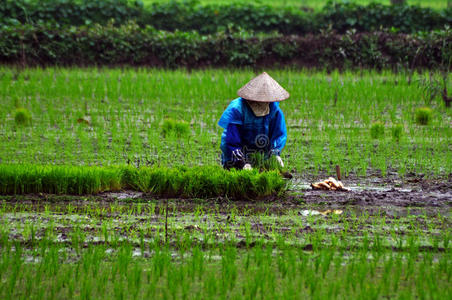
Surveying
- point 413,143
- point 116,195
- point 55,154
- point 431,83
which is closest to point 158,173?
point 116,195

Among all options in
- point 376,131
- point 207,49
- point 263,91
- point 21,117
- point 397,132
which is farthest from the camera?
point 207,49

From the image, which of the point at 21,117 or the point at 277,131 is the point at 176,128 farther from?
the point at 277,131

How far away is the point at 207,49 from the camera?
39.5ft

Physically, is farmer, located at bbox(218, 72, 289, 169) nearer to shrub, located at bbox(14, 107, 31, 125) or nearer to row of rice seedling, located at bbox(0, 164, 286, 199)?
row of rice seedling, located at bbox(0, 164, 286, 199)

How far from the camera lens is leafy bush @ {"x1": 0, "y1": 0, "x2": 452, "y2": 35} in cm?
1360

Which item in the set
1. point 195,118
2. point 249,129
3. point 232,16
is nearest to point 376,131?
point 195,118

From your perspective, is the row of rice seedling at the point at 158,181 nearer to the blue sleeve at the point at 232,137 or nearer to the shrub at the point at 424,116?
the blue sleeve at the point at 232,137

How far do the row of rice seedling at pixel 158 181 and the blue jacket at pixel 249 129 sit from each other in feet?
0.97

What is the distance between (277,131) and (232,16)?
9.02 m

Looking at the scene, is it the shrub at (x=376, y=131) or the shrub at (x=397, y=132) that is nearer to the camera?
the shrub at (x=397, y=132)

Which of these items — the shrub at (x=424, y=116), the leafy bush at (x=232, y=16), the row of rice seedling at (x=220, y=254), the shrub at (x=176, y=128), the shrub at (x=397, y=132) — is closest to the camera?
the row of rice seedling at (x=220, y=254)

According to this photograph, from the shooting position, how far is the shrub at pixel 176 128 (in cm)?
768

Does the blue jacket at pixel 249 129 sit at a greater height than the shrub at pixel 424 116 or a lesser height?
greater

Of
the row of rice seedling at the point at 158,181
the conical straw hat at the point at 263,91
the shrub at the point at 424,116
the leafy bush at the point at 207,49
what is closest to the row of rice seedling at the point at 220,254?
the row of rice seedling at the point at 158,181
